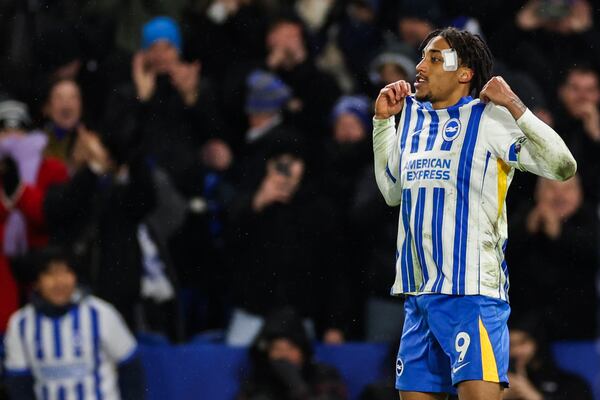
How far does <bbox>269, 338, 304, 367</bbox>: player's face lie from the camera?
29.9 feet

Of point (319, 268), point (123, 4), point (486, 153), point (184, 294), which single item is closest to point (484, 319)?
point (486, 153)

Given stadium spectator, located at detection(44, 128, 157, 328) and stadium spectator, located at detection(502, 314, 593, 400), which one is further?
stadium spectator, located at detection(44, 128, 157, 328)

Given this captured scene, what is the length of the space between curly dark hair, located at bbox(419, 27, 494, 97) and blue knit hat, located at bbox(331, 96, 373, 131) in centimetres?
382

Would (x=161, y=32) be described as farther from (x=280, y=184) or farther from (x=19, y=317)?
(x=19, y=317)

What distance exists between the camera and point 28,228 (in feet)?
31.5

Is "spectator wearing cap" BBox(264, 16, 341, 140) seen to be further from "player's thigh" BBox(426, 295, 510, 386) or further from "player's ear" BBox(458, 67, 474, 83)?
"player's thigh" BBox(426, 295, 510, 386)

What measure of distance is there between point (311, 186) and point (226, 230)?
2.10ft

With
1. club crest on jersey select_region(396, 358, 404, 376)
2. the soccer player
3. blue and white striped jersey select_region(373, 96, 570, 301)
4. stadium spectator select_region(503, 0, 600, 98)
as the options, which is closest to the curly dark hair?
the soccer player

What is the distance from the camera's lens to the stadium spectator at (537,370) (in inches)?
353

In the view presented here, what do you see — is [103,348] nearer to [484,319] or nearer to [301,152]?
[301,152]

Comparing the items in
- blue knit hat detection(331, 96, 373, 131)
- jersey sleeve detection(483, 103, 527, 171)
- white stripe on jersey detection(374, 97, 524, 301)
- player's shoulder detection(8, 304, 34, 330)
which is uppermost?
blue knit hat detection(331, 96, 373, 131)

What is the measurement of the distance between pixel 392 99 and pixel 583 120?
4.32 metres

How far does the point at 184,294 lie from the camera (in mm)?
9984

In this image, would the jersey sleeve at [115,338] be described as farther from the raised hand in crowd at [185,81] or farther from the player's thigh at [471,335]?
the player's thigh at [471,335]
